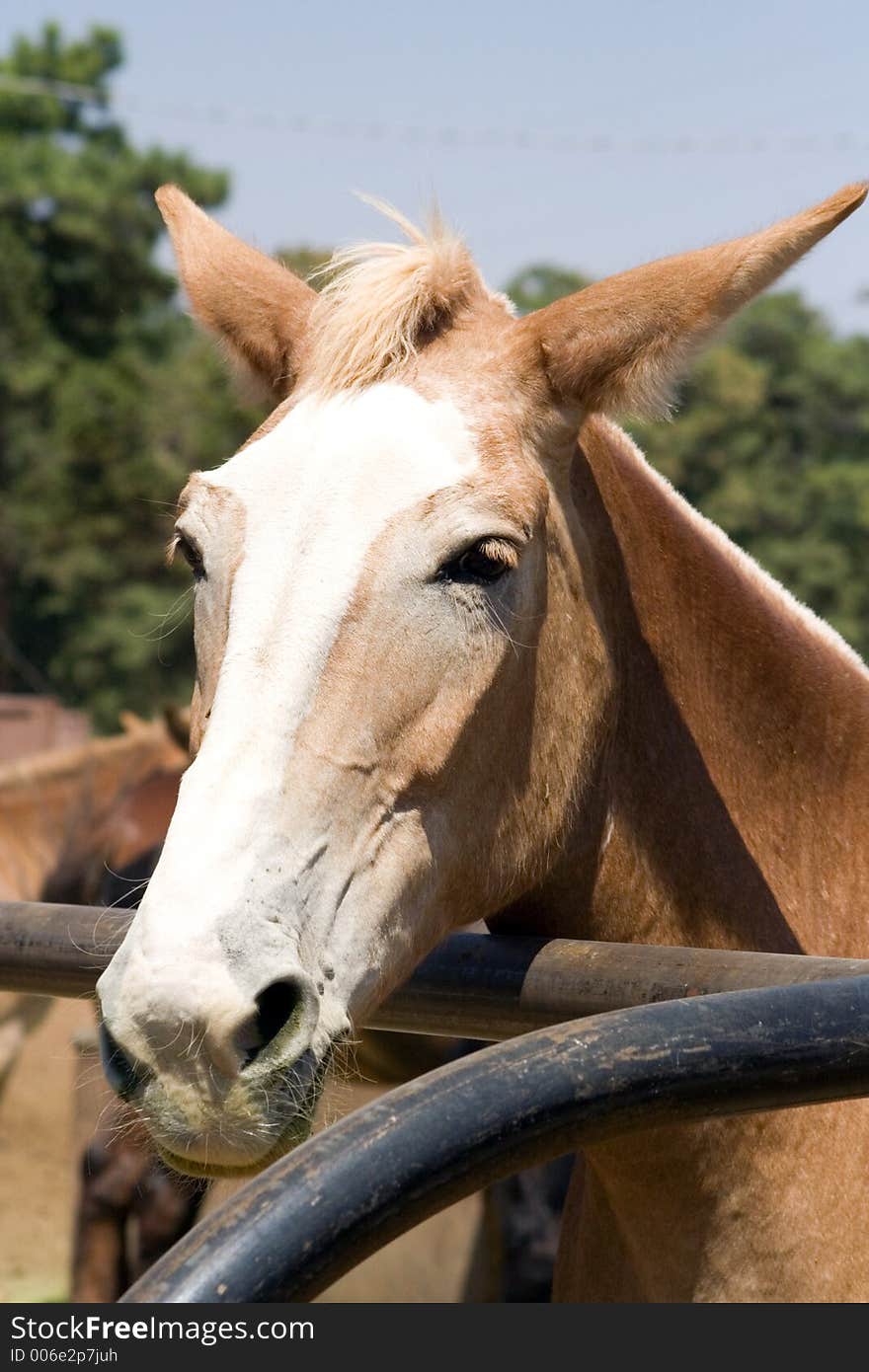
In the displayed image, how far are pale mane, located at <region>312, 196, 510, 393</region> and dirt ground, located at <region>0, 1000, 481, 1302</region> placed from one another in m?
4.13

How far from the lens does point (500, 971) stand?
175cm

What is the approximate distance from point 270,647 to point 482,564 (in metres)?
0.32

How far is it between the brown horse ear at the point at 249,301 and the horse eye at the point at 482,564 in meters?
0.55

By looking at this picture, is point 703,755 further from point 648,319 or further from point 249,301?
point 249,301

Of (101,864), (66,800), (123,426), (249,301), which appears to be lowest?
(123,426)

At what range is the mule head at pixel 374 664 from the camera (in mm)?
1530

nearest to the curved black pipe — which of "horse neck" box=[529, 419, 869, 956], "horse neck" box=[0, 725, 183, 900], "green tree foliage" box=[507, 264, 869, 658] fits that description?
"horse neck" box=[529, 419, 869, 956]

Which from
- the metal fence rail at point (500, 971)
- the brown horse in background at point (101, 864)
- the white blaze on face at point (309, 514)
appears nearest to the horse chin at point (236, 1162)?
the metal fence rail at point (500, 971)

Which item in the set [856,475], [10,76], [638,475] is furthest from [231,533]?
[10,76]

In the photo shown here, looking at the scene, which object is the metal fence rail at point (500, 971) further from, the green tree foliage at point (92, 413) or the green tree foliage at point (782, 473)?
the green tree foliage at point (782, 473)

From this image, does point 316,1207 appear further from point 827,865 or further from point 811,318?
point 811,318

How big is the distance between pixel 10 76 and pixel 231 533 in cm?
Result: 3390

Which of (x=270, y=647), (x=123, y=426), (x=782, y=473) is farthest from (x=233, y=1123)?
(x=782, y=473)

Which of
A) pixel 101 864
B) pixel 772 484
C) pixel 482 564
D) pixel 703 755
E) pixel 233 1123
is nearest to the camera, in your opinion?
pixel 233 1123
